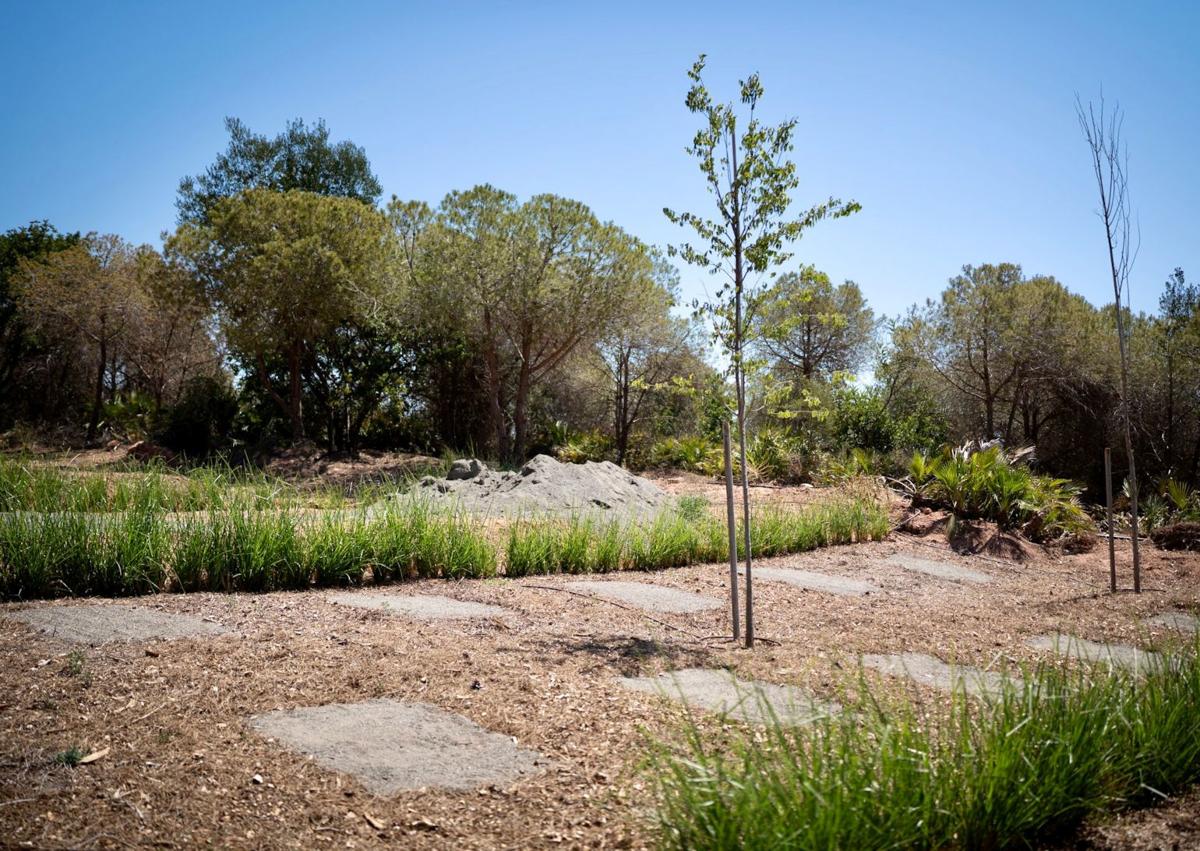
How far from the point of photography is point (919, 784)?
1.90 meters

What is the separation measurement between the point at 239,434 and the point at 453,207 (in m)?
7.98

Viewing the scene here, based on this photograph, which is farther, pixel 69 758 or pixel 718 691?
pixel 718 691

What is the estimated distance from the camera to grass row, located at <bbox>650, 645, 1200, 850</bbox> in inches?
68.9

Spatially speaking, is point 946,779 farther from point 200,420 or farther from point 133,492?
point 200,420

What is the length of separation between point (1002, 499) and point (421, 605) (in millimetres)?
7374

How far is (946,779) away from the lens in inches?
75.8

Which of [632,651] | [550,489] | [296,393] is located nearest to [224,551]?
[632,651]

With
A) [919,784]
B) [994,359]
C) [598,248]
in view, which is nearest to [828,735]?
[919,784]

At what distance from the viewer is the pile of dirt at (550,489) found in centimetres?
916

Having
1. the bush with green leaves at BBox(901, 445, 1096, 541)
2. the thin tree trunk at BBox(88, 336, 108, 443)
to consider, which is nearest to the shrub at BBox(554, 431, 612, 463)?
the bush with green leaves at BBox(901, 445, 1096, 541)

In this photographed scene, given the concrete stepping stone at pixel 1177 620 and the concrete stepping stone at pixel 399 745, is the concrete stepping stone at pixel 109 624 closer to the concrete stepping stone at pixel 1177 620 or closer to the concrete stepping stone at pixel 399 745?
the concrete stepping stone at pixel 399 745

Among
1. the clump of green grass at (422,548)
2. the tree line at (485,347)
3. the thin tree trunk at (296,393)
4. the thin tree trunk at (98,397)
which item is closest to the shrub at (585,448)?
the tree line at (485,347)

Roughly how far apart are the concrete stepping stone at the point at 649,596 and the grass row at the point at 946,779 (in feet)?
8.77

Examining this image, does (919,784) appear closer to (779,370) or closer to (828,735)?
(828,735)
